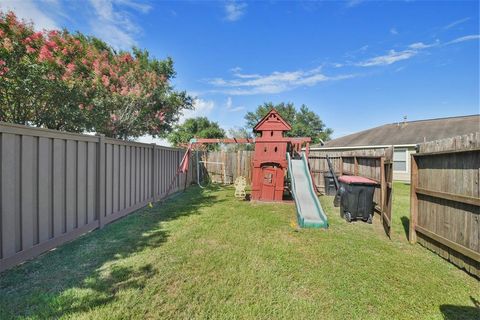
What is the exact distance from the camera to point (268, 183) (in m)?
8.30

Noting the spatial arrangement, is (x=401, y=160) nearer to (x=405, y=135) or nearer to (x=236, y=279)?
(x=405, y=135)

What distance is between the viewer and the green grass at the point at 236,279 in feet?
7.32

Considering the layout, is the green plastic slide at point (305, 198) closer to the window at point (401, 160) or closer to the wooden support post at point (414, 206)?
the wooden support post at point (414, 206)

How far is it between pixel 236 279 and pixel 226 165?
35.0ft

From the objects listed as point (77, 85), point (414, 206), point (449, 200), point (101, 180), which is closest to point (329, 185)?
point (414, 206)

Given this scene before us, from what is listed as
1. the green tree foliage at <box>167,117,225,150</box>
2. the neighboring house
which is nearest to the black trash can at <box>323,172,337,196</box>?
the neighboring house

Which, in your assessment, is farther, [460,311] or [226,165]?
[226,165]

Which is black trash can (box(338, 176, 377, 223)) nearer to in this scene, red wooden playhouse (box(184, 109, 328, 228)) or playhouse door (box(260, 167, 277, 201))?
red wooden playhouse (box(184, 109, 328, 228))

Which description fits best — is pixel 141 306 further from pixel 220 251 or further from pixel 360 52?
pixel 360 52

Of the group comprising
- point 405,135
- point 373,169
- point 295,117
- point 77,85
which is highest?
point 295,117

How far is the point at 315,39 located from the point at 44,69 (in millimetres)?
11641

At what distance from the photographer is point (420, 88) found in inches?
614

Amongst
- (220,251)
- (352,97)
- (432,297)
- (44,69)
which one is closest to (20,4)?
(44,69)

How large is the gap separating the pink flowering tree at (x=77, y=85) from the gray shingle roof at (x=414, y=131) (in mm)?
14796
